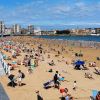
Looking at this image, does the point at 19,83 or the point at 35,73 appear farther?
the point at 35,73

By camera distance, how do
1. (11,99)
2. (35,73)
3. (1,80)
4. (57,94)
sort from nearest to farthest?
(11,99), (57,94), (1,80), (35,73)

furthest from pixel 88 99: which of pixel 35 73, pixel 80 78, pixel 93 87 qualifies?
pixel 35 73

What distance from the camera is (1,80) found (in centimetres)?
2064

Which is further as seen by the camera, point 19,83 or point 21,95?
point 19,83

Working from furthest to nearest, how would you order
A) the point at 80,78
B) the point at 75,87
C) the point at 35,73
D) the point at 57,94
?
the point at 35,73
the point at 80,78
the point at 75,87
the point at 57,94

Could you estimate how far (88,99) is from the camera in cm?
1628

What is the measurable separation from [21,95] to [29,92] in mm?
825

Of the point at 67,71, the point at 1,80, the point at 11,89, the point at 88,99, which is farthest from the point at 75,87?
the point at 67,71

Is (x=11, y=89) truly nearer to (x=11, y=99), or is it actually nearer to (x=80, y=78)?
(x=11, y=99)

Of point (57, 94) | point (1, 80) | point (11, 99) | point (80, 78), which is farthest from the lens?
point (80, 78)

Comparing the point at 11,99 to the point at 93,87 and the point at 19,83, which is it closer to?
the point at 19,83

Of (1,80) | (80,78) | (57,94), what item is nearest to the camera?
(57,94)

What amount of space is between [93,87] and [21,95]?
455cm

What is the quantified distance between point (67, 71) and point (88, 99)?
365 inches
